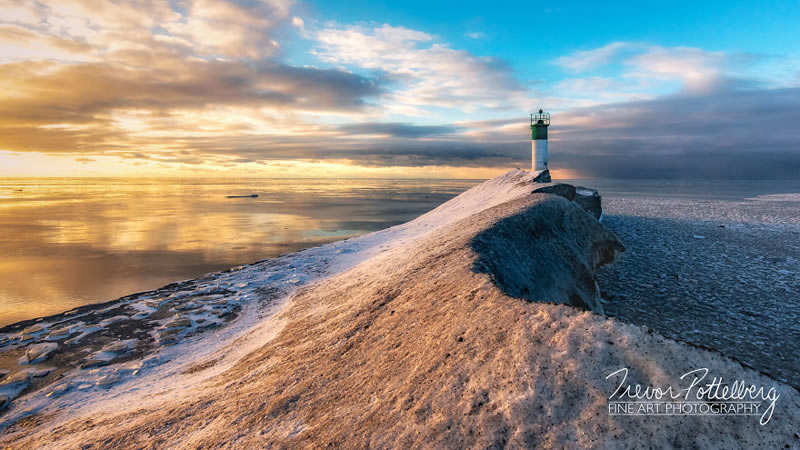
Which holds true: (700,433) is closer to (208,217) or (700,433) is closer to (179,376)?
(179,376)

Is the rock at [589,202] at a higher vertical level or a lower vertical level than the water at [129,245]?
higher

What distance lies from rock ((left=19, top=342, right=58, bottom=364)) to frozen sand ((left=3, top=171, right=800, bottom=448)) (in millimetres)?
1122

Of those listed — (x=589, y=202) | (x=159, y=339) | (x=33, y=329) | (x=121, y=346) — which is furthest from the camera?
(x=589, y=202)

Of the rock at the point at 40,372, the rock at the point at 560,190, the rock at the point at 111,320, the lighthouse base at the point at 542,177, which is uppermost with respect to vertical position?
the lighthouse base at the point at 542,177

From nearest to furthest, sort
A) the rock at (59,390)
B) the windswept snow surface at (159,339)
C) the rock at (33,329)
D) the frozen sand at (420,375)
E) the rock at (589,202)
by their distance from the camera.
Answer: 1. the frozen sand at (420,375)
2. the windswept snow surface at (159,339)
3. the rock at (59,390)
4. the rock at (33,329)
5. the rock at (589,202)

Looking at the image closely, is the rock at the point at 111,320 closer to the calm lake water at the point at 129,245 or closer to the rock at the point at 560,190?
the calm lake water at the point at 129,245

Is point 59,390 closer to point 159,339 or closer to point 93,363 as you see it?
point 93,363

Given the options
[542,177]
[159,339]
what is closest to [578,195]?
[542,177]

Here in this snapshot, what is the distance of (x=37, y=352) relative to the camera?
34.4 feet

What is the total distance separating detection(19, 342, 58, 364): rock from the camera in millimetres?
10163

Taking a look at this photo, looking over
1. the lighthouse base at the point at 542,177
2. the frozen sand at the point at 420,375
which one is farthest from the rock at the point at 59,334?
the lighthouse base at the point at 542,177

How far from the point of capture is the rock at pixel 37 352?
10163 mm

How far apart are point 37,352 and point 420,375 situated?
11.6 m

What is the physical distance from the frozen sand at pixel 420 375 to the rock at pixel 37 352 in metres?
1.12
